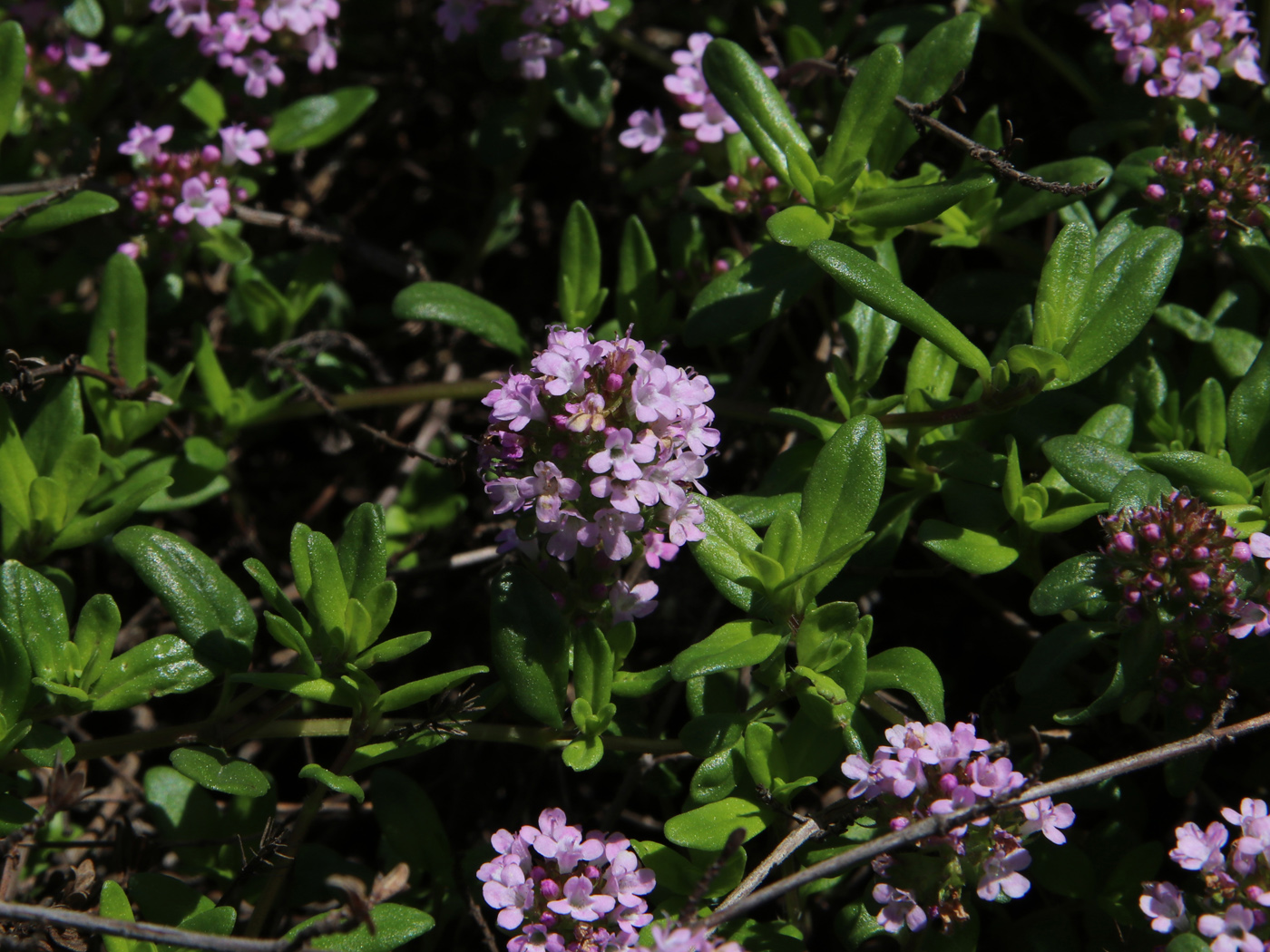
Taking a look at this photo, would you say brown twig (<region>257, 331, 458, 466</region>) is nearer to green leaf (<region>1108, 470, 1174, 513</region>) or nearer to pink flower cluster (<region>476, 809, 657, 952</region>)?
pink flower cluster (<region>476, 809, 657, 952</region>)

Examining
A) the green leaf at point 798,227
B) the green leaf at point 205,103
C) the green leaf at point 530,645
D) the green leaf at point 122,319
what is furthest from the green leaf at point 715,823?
the green leaf at point 205,103

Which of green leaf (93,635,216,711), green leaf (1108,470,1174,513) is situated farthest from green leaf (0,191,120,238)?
green leaf (1108,470,1174,513)

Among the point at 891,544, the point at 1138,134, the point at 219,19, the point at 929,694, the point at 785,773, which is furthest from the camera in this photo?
the point at 1138,134

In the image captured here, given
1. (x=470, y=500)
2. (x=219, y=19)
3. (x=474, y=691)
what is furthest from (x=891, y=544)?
(x=219, y=19)

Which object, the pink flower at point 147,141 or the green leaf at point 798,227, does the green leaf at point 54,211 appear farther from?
the green leaf at point 798,227

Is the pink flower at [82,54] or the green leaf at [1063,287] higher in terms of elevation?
the green leaf at [1063,287]

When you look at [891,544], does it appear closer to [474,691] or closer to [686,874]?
[686,874]
